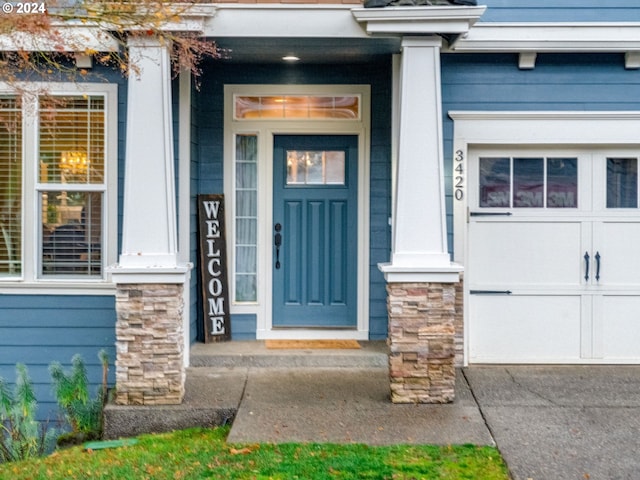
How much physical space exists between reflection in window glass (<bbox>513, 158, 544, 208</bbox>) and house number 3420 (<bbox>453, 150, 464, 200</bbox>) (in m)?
0.54

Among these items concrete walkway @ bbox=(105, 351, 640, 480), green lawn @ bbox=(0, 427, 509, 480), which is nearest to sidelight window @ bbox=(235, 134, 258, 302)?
concrete walkway @ bbox=(105, 351, 640, 480)

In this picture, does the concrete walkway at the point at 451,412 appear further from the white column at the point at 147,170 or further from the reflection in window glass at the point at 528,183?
the reflection in window glass at the point at 528,183

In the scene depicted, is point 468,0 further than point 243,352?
No

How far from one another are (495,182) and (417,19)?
1.97 metres

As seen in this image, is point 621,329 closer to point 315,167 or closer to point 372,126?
point 372,126

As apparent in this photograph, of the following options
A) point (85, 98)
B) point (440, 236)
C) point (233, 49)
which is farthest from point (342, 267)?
point (85, 98)

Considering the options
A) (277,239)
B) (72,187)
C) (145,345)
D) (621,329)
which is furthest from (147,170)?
(621,329)

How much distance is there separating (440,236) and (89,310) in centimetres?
333

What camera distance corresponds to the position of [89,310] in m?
6.94

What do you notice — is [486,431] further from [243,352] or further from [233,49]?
[233,49]

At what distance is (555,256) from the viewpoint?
704 centimetres

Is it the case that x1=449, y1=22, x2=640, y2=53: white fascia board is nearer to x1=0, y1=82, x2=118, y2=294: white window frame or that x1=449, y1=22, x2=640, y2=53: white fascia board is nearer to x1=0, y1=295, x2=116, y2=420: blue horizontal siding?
x1=0, y1=82, x2=118, y2=294: white window frame

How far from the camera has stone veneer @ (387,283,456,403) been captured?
5.73 metres

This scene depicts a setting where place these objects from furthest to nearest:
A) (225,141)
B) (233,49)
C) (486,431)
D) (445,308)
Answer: (225,141), (233,49), (445,308), (486,431)
